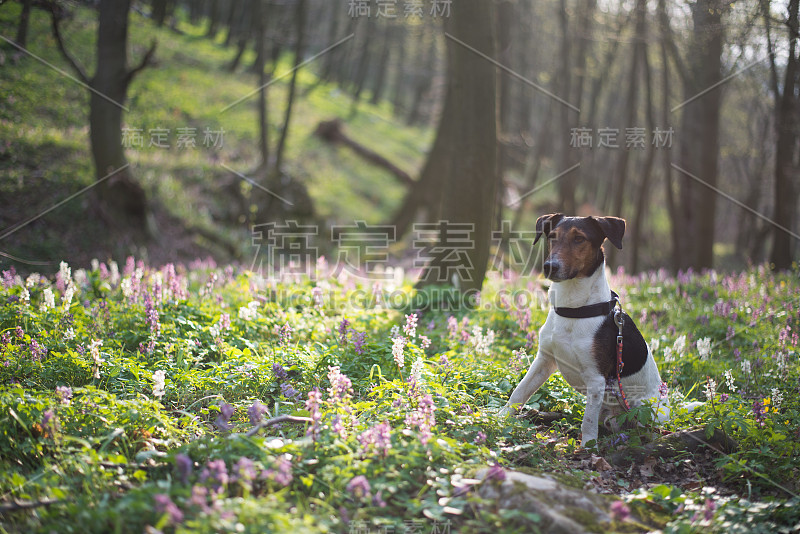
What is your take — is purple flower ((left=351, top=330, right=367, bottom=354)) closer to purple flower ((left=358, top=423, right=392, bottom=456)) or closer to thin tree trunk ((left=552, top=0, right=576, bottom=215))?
purple flower ((left=358, top=423, right=392, bottom=456))

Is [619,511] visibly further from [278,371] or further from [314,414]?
[278,371]

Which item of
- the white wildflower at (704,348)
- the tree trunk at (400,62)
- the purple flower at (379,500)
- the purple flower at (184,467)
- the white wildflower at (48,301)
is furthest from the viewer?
the tree trunk at (400,62)

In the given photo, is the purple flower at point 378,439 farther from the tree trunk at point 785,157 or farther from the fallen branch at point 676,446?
the tree trunk at point 785,157

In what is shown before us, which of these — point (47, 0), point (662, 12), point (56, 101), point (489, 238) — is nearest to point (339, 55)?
point (56, 101)

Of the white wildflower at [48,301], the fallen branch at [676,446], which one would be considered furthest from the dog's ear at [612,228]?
the white wildflower at [48,301]

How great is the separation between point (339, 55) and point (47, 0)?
44.6m

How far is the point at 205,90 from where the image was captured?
3356 cm

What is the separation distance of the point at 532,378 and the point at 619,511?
5.94 ft

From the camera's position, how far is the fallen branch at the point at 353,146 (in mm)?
34000

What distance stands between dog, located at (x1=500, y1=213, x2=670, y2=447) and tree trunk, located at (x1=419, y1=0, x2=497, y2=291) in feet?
12.9

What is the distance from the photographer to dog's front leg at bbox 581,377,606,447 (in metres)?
4.99

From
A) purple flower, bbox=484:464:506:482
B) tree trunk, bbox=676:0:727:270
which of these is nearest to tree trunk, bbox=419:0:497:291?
purple flower, bbox=484:464:506:482

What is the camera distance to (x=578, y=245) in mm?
4977

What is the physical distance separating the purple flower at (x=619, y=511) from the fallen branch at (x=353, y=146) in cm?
3089
